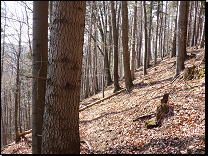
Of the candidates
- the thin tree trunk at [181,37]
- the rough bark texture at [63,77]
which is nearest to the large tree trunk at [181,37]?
the thin tree trunk at [181,37]

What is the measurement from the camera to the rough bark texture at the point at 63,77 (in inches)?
102

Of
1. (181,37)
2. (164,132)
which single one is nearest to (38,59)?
(164,132)

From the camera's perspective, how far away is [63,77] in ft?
8.60

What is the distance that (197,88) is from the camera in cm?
602

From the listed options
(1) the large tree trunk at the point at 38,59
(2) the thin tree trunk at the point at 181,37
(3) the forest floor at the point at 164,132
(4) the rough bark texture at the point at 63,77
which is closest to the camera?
(4) the rough bark texture at the point at 63,77

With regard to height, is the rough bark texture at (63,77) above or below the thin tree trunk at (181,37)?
below

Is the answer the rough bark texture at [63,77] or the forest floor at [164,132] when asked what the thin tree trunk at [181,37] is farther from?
the rough bark texture at [63,77]

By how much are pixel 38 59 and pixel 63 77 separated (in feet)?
4.26

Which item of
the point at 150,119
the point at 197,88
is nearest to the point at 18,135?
the point at 150,119

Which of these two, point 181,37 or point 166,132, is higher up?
point 181,37

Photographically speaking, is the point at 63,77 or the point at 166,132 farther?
the point at 166,132

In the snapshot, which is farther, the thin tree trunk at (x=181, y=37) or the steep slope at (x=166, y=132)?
the thin tree trunk at (x=181, y=37)

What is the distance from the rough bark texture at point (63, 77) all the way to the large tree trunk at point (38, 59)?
93cm

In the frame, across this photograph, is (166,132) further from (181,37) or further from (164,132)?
(181,37)
